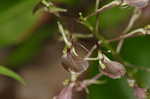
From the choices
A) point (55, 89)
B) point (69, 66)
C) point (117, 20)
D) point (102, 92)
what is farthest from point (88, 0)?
point (69, 66)

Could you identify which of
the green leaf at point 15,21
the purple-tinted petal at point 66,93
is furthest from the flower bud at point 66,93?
the green leaf at point 15,21

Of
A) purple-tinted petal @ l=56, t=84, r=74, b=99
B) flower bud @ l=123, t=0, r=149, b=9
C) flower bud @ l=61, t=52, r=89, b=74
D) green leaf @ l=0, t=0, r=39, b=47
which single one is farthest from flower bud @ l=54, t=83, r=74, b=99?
green leaf @ l=0, t=0, r=39, b=47

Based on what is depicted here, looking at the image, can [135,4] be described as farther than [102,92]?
No

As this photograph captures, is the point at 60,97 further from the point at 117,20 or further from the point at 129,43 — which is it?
the point at 117,20

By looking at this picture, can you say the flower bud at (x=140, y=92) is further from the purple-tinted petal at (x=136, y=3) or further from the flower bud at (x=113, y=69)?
the purple-tinted petal at (x=136, y=3)

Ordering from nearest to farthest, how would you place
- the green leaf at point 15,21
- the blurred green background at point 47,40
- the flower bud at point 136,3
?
1. the flower bud at point 136,3
2. the blurred green background at point 47,40
3. the green leaf at point 15,21

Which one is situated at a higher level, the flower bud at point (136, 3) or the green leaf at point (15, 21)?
the green leaf at point (15, 21)

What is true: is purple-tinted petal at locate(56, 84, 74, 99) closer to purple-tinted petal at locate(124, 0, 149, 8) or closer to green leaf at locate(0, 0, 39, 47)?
purple-tinted petal at locate(124, 0, 149, 8)
